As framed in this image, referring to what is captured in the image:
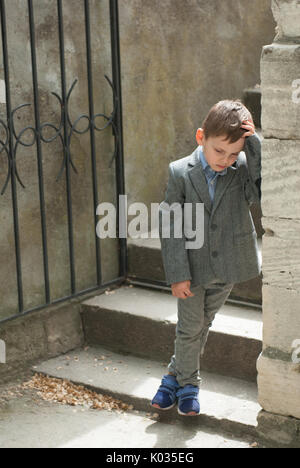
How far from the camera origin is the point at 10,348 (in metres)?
4.10

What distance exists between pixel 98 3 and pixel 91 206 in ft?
3.86

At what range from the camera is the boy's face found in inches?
126

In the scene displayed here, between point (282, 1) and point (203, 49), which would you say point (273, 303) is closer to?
point (282, 1)

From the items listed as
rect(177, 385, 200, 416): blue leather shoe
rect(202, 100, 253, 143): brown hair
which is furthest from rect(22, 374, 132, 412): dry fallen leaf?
rect(202, 100, 253, 143): brown hair

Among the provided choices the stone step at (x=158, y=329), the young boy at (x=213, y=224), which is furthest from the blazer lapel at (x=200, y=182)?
the stone step at (x=158, y=329)

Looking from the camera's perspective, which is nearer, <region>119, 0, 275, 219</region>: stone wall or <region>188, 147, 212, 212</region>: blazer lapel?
<region>188, 147, 212, 212</region>: blazer lapel

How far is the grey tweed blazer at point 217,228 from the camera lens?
337 centimetres

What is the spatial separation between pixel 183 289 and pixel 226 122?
77cm

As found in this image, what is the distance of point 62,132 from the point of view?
425 centimetres

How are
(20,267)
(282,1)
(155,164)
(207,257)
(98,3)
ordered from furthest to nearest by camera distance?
(155,164)
(98,3)
(20,267)
(207,257)
(282,1)

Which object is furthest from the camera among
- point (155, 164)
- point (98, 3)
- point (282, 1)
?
point (155, 164)

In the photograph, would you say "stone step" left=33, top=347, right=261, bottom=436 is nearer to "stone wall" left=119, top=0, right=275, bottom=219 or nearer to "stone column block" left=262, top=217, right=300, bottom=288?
"stone column block" left=262, top=217, right=300, bottom=288

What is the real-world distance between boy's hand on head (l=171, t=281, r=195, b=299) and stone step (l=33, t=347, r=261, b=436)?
591mm
